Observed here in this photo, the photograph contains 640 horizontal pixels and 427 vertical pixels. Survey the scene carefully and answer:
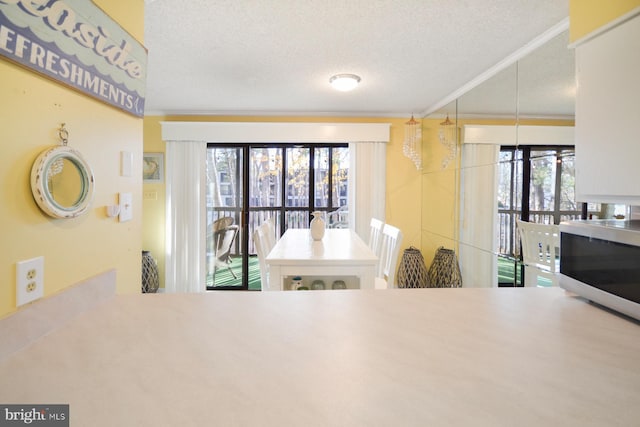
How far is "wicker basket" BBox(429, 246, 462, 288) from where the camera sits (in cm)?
325

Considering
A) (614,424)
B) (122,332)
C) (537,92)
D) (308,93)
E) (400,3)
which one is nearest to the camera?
(614,424)

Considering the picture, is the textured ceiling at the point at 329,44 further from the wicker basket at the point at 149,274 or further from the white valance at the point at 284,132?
the wicker basket at the point at 149,274

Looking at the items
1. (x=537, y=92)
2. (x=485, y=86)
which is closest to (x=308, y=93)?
(x=485, y=86)

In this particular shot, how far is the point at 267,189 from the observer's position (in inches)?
161

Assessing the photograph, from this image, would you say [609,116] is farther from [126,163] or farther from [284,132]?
[284,132]

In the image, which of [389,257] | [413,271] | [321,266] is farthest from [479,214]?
[321,266]

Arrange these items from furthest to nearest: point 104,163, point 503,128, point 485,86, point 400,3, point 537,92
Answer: point 485,86
point 503,128
point 537,92
point 400,3
point 104,163

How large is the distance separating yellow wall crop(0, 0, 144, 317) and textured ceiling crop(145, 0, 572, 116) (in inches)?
31.9

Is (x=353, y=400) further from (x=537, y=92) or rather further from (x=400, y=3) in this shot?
(x=537, y=92)

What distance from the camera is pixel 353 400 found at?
1.71 feet

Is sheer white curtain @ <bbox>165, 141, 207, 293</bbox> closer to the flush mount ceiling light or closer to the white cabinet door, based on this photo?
the flush mount ceiling light

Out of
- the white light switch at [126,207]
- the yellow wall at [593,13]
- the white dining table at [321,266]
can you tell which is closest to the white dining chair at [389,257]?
the white dining table at [321,266]

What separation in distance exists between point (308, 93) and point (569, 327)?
2858 millimetres

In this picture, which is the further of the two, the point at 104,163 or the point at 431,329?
the point at 104,163
